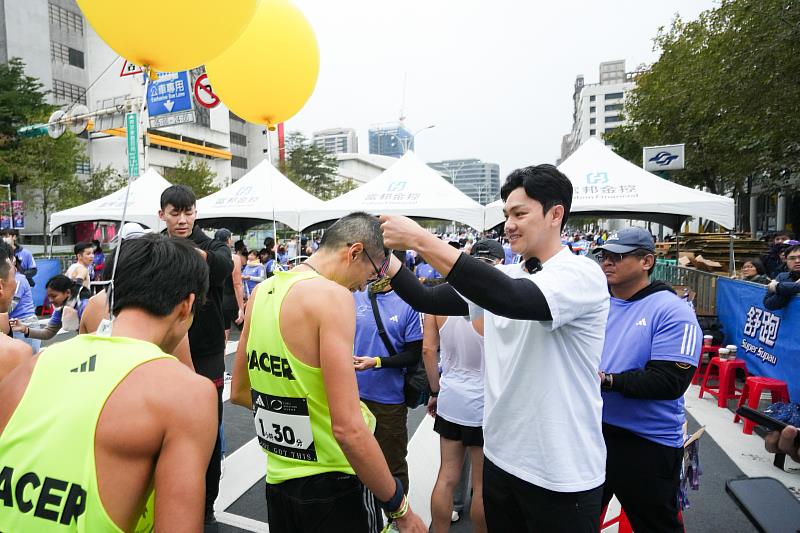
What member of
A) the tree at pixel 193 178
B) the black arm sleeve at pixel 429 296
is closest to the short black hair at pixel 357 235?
the black arm sleeve at pixel 429 296

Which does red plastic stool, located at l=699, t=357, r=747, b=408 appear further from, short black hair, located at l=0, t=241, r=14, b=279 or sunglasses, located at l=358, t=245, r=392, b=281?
short black hair, located at l=0, t=241, r=14, b=279

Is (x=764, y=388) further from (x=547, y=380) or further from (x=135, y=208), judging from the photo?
(x=135, y=208)

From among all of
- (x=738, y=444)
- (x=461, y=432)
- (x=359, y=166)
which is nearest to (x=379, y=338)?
(x=461, y=432)

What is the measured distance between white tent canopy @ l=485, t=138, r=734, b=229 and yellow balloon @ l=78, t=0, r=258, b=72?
6344 millimetres

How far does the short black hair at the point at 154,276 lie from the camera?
1430mm

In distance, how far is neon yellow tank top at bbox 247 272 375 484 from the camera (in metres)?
1.90

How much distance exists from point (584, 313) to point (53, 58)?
157 feet

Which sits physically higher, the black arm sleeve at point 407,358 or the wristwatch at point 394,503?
the black arm sleeve at point 407,358

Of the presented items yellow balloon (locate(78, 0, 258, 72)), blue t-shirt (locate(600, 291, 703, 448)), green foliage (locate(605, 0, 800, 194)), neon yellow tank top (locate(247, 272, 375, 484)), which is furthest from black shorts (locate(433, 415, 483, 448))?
green foliage (locate(605, 0, 800, 194))

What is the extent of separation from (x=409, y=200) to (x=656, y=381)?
867cm

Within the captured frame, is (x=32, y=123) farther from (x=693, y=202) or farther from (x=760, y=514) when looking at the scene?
(x=760, y=514)

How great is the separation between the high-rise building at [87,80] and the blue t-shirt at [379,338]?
975 inches

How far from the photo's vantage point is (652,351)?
2.66 meters

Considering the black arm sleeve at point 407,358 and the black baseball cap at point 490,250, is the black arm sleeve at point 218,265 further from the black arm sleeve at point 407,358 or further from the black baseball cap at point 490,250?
the black baseball cap at point 490,250
